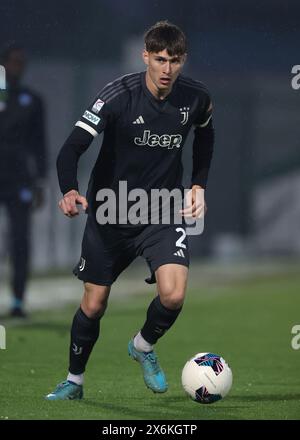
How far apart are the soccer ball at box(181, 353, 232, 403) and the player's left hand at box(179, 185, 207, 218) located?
0.83 m

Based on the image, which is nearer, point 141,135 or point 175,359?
point 141,135

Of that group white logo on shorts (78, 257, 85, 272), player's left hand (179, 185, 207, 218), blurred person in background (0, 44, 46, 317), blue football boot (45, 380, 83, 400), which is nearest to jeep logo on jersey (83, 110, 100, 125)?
player's left hand (179, 185, 207, 218)

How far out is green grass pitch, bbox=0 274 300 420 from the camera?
6652mm

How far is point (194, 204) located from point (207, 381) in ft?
3.26

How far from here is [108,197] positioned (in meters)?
7.01

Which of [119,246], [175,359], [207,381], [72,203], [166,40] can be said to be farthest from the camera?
[175,359]

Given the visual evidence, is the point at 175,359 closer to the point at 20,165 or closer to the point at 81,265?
the point at 81,265

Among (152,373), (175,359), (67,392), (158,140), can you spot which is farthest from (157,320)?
(175,359)

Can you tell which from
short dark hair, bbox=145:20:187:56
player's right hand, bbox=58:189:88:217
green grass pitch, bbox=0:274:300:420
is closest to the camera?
player's right hand, bbox=58:189:88:217

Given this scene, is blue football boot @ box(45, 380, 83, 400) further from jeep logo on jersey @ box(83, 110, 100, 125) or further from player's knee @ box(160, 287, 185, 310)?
jeep logo on jersey @ box(83, 110, 100, 125)

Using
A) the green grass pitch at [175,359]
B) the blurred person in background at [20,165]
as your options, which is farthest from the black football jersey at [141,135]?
the blurred person in background at [20,165]

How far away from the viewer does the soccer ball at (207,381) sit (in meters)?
6.73

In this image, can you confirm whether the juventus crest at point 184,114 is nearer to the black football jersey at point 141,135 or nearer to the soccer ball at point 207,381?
the black football jersey at point 141,135

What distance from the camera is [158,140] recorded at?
7000 millimetres
